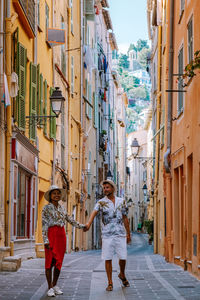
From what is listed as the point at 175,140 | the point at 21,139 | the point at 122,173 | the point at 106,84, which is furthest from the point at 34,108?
the point at 122,173

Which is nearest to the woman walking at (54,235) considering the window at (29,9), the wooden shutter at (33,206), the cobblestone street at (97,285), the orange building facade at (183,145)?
the cobblestone street at (97,285)

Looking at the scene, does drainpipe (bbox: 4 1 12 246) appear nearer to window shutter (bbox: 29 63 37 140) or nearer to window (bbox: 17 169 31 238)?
window (bbox: 17 169 31 238)

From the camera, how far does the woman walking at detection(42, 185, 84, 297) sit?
30.8 feet

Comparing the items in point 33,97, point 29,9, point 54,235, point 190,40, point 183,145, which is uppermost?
point 29,9

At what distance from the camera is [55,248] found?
943 centimetres

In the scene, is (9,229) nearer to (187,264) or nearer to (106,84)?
(187,264)

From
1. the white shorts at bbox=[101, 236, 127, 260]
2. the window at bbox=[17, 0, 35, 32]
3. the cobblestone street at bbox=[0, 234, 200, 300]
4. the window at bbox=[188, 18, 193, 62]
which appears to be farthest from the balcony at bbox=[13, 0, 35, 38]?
the white shorts at bbox=[101, 236, 127, 260]

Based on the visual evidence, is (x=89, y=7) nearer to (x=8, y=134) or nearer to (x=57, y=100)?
(x=57, y=100)

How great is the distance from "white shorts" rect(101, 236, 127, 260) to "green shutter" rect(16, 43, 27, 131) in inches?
272

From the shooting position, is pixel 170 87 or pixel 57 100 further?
pixel 170 87

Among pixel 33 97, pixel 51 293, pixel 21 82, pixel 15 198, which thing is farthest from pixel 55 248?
pixel 33 97

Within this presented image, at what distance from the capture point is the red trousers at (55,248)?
9398 mm

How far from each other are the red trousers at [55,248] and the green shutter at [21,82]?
7107 mm

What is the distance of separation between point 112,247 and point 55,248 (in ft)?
3.19
